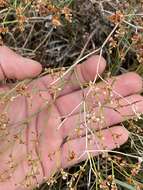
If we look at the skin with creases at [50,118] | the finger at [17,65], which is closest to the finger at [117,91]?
the skin with creases at [50,118]

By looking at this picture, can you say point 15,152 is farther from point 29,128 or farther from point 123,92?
point 123,92

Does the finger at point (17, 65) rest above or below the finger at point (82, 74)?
above

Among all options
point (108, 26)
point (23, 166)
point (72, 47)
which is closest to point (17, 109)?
point (23, 166)

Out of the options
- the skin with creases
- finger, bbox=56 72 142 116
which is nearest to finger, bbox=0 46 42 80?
the skin with creases

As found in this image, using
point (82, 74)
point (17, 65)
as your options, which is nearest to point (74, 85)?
point (82, 74)

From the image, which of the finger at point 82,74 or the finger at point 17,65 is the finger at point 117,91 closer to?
the finger at point 82,74

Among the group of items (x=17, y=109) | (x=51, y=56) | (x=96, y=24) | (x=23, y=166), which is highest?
(x=96, y=24)

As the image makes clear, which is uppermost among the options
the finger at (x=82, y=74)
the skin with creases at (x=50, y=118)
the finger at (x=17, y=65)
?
the finger at (x=17, y=65)

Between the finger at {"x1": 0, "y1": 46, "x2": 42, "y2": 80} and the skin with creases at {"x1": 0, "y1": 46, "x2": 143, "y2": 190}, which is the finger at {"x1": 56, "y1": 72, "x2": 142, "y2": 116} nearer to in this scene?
the skin with creases at {"x1": 0, "y1": 46, "x2": 143, "y2": 190}
